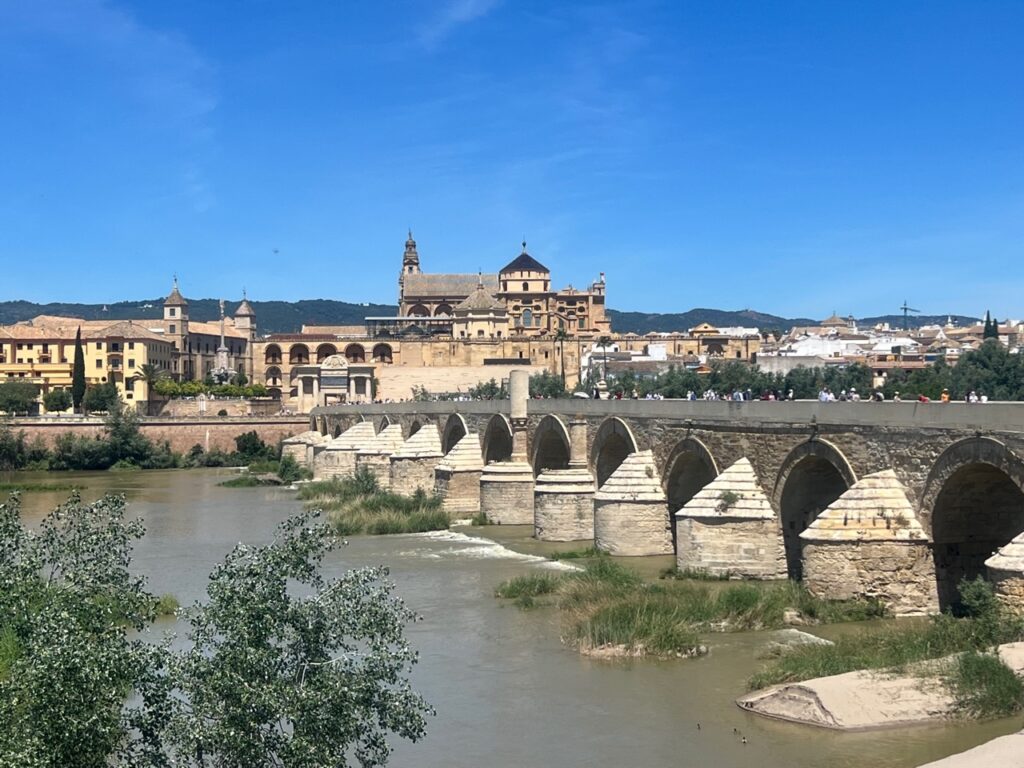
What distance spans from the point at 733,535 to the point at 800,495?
1403 mm

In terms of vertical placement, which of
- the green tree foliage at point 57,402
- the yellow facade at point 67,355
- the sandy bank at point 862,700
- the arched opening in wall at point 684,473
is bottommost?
the sandy bank at point 862,700

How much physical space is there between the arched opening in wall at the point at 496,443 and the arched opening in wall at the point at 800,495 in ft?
53.1

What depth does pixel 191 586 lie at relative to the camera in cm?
2269

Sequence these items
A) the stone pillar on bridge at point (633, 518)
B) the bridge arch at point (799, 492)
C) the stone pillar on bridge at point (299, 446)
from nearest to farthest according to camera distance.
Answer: the bridge arch at point (799, 492) < the stone pillar on bridge at point (633, 518) < the stone pillar on bridge at point (299, 446)

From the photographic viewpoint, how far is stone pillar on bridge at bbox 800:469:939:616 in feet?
55.9

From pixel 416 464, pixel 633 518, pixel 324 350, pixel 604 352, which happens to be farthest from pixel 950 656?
pixel 324 350

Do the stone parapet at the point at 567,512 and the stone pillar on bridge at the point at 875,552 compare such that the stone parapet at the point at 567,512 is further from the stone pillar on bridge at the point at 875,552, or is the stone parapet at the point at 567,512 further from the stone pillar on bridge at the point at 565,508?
the stone pillar on bridge at the point at 875,552

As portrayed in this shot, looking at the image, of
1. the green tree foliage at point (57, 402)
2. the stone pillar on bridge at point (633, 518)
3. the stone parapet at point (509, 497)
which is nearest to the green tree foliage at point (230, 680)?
the stone pillar on bridge at point (633, 518)

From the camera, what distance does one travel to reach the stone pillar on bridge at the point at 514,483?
108ft

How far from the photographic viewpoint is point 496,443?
1508 inches

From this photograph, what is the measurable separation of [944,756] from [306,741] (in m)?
5.93

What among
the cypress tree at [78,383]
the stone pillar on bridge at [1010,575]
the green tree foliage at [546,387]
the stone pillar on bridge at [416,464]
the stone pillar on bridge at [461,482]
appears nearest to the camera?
the stone pillar on bridge at [1010,575]

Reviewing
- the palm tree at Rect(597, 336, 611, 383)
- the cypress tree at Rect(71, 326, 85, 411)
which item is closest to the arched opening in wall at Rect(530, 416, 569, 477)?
the palm tree at Rect(597, 336, 611, 383)

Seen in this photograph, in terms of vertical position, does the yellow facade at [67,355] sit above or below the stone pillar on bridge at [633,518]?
above
